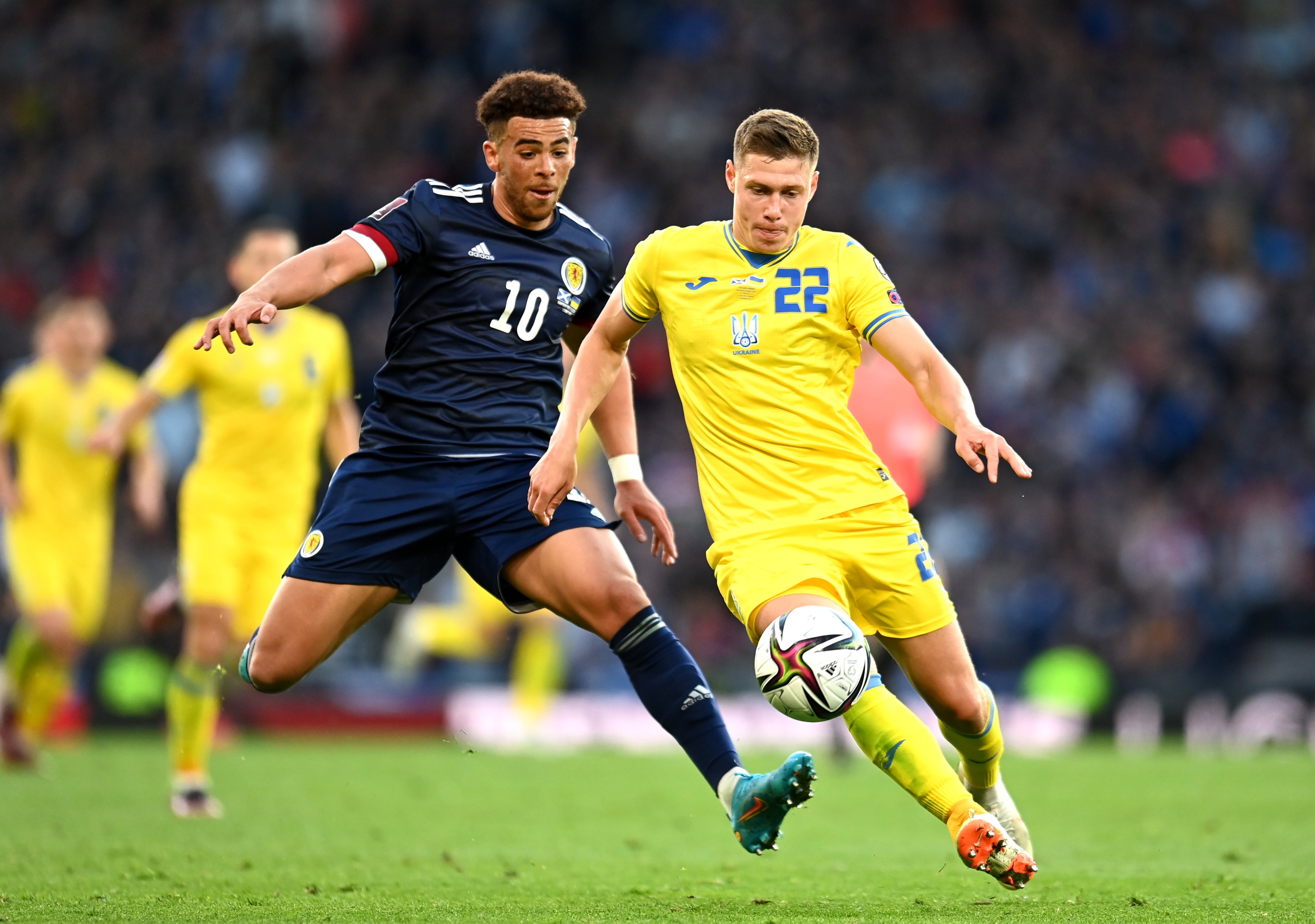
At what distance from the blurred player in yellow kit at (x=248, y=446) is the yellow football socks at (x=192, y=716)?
0.38ft

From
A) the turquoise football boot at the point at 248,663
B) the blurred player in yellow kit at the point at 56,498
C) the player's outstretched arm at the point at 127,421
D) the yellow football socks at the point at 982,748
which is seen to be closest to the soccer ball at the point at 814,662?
the yellow football socks at the point at 982,748

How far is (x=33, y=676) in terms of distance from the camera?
1098 cm

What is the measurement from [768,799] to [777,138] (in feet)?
6.88

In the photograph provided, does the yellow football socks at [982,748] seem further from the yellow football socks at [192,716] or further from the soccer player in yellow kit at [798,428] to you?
the yellow football socks at [192,716]

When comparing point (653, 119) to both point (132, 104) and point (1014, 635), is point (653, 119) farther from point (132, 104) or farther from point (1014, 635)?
point (1014, 635)

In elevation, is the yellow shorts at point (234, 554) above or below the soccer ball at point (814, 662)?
below

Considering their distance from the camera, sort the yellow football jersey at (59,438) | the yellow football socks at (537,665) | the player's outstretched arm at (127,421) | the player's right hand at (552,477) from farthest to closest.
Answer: the yellow football socks at (537,665) < the yellow football jersey at (59,438) < the player's outstretched arm at (127,421) < the player's right hand at (552,477)

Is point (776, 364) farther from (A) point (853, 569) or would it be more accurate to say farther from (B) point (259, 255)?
(B) point (259, 255)

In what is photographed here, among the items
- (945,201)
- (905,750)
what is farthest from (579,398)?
(945,201)

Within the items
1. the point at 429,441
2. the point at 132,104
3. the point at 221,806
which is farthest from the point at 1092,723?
the point at 132,104

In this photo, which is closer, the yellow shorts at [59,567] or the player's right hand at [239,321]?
the player's right hand at [239,321]

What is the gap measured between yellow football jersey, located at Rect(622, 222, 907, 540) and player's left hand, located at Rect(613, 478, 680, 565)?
43 cm

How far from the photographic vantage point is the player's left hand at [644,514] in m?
6.03

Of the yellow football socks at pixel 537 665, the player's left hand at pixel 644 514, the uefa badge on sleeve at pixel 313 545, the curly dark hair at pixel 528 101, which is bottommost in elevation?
the yellow football socks at pixel 537 665
